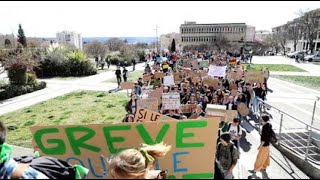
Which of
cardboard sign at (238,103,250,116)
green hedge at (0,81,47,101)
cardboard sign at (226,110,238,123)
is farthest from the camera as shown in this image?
green hedge at (0,81,47,101)

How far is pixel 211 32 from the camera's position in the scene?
135125 mm

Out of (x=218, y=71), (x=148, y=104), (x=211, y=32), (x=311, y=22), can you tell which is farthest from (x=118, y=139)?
(x=211, y=32)

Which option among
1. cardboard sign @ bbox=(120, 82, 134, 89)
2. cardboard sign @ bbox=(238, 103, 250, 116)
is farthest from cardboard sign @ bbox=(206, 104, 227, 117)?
cardboard sign @ bbox=(120, 82, 134, 89)

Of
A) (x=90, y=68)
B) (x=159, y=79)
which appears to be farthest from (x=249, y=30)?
(x=159, y=79)

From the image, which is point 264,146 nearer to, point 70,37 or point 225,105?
Result: point 225,105

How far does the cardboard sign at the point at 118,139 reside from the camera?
431 cm

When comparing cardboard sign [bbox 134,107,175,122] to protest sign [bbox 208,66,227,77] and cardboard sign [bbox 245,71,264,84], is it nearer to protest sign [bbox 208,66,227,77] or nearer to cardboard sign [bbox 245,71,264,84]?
protest sign [bbox 208,66,227,77]

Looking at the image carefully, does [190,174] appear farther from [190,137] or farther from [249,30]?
[249,30]

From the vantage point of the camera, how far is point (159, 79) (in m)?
17.2

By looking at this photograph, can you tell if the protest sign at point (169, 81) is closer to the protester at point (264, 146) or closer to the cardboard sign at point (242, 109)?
the cardboard sign at point (242, 109)

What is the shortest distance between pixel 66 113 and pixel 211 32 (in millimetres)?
126055

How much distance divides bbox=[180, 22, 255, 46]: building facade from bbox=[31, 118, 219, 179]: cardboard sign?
128 m

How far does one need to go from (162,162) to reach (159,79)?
42.4 ft

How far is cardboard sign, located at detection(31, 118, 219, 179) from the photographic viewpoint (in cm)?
431
